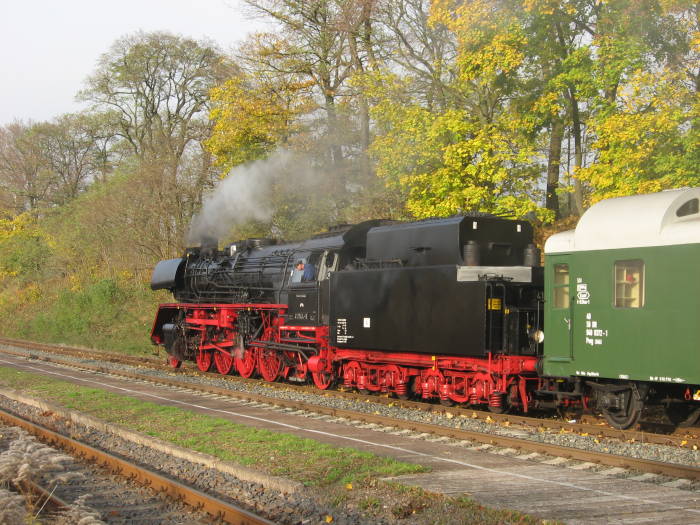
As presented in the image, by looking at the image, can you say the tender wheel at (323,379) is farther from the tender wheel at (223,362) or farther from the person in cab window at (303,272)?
the tender wheel at (223,362)

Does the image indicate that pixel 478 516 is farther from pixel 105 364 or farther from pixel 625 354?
pixel 105 364

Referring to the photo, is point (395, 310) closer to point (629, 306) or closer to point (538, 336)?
point (538, 336)

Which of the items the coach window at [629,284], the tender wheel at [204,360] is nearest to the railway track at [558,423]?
the coach window at [629,284]

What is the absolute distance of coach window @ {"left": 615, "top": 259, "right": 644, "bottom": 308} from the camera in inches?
355

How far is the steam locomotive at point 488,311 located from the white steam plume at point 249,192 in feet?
11.8

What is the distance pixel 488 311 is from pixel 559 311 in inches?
46.1

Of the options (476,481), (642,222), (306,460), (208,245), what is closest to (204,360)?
(208,245)

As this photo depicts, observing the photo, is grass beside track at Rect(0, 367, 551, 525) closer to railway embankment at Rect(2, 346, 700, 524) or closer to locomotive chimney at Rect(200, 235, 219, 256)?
railway embankment at Rect(2, 346, 700, 524)

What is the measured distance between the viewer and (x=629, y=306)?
914 cm

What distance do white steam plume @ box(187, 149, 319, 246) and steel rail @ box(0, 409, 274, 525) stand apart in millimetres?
11409

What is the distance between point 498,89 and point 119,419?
12040 mm

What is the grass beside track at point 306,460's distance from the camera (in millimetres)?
5855

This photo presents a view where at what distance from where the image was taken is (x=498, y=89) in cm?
1791

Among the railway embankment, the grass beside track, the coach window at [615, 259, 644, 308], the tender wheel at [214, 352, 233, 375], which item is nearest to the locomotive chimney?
the tender wheel at [214, 352, 233, 375]
